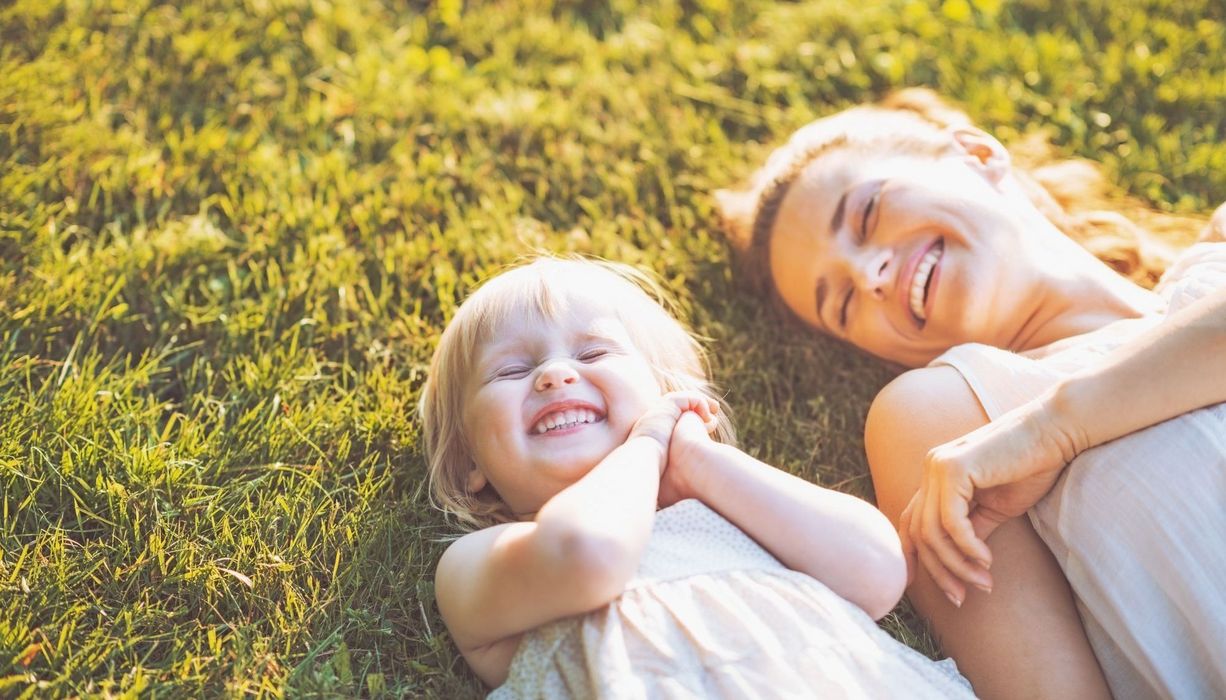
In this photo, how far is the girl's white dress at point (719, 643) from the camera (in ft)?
7.00

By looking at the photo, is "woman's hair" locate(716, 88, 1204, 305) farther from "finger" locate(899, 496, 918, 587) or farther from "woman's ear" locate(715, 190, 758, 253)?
"finger" locate(899, 496, 918, 587)

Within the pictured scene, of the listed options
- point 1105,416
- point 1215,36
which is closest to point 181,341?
point 1105,416

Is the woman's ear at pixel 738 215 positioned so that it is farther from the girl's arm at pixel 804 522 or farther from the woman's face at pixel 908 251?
the girl's arm at pixel 804 522

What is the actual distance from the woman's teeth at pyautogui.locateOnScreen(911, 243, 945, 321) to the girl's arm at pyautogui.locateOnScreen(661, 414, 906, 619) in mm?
921

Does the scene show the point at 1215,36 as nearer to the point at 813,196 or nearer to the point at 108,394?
the point at 813,196

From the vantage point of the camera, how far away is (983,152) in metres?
3.32

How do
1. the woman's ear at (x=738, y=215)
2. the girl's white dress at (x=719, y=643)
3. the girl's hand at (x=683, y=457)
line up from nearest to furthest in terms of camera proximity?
the girl's white dress at (x=719, y=643) → the girl's hand at (x=683, y=457) → the woman's ear at (x=738, y=215)

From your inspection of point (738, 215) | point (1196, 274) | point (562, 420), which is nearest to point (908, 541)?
point (562, 420)

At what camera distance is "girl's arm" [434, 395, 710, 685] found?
2143 mm

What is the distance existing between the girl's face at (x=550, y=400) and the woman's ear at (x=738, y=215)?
103 centimetres

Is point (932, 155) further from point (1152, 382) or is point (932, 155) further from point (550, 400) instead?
point (550, 400)

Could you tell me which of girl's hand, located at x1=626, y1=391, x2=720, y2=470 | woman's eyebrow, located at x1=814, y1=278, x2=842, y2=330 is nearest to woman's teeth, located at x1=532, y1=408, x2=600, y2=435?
girl's hand, located at x1=626, y1=391, x2=720, y2=470

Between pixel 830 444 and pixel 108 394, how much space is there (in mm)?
2198

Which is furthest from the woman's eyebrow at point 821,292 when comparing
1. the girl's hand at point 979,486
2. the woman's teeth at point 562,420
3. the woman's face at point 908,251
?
the woman's teeth at point 562,420
